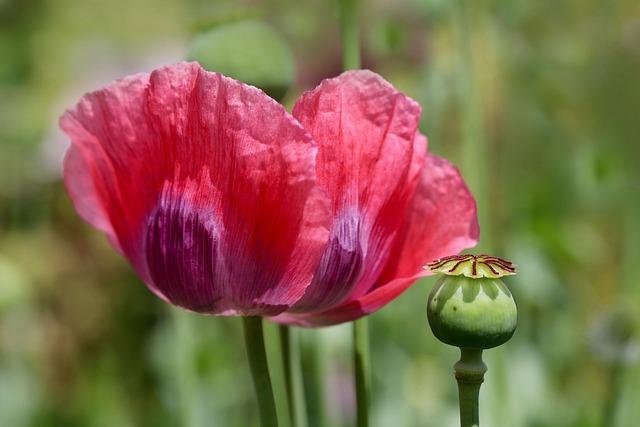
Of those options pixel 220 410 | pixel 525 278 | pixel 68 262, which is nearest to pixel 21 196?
pixel 68 262

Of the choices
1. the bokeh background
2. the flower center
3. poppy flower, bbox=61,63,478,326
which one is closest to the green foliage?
the bokeh background

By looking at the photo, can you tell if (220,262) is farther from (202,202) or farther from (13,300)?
(13,300)

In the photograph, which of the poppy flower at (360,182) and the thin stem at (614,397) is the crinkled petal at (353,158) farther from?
the thin stem at (614,397)

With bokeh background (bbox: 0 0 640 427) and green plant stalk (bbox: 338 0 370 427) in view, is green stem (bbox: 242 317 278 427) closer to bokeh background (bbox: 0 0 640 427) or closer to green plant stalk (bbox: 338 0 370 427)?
green plant stalk (bbox: 338 0 370 427)

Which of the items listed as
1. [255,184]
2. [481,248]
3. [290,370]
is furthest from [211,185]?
[481,248]

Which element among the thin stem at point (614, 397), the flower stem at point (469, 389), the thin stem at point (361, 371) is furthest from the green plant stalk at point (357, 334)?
the thin stem at point (614, 397)

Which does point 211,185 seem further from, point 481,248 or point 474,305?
point 481,248
